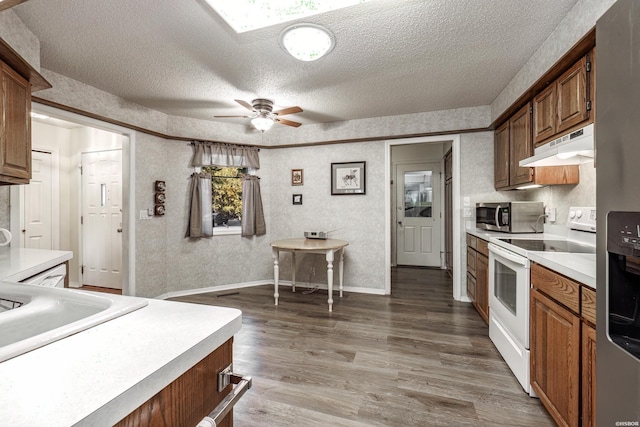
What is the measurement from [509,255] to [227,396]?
2036 millimetres

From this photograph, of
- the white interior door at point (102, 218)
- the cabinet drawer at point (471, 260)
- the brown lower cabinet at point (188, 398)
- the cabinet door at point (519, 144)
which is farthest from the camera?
the white interior door at point (102, 218)

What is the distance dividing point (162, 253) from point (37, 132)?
93.5 inches

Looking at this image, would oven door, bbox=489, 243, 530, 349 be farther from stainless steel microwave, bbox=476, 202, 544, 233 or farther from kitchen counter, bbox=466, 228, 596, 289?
stainless steel microwave, bbox=476, 202, 544, 233

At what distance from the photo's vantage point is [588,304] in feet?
3.92

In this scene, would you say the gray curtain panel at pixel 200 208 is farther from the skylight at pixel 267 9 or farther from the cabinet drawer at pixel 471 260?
the cabinet drawer at pixel 471 260

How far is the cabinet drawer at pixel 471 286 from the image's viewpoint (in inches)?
126

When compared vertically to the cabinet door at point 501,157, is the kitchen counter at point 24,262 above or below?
below

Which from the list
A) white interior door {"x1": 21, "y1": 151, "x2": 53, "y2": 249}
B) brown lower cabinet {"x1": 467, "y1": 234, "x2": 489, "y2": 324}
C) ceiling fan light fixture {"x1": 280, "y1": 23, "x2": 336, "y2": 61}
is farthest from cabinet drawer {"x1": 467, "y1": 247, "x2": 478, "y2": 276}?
white interior door {"x1": 21, "y1": 151, "x2": 53, "y2": 249}

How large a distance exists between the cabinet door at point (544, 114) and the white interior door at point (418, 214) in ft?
10.5

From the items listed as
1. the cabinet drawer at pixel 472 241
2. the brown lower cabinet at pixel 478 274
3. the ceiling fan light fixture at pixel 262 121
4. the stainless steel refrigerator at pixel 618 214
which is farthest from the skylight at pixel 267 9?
the cabinet drawer at pixel 472 241

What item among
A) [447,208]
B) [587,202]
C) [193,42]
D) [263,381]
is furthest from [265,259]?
[587,202]

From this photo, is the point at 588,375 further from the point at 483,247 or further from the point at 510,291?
the point at 483,247

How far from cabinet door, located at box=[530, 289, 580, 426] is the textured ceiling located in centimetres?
182

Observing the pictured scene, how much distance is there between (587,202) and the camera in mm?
2170
